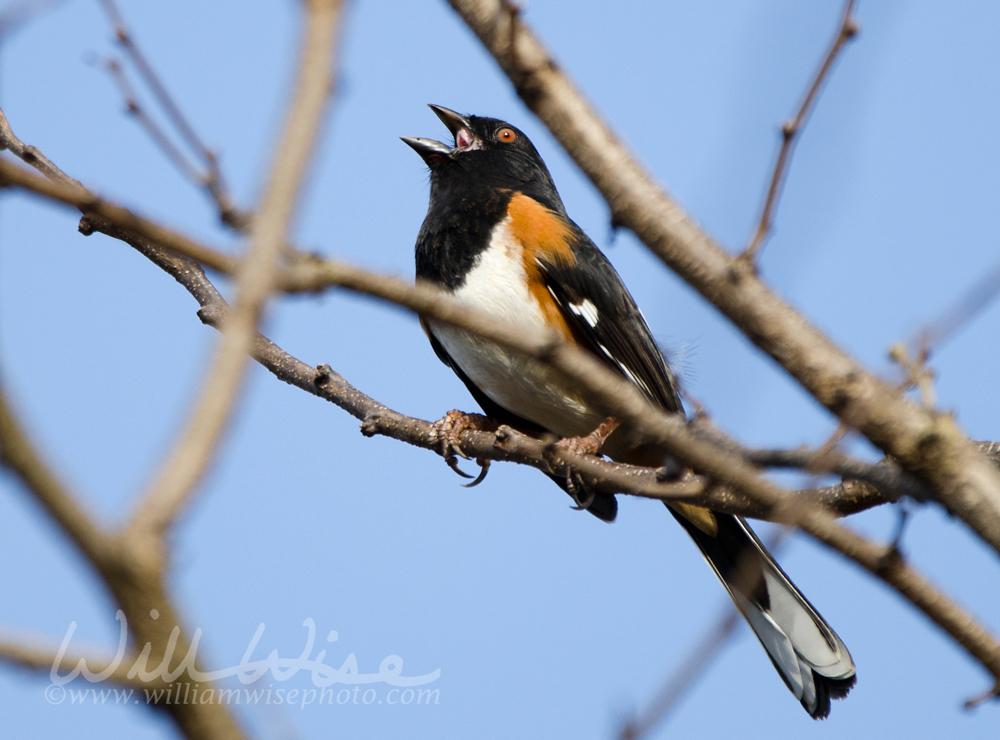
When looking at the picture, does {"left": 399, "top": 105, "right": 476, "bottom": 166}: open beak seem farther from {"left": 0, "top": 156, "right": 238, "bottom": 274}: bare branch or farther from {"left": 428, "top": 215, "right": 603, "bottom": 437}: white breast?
{"left": 0, "top": 156, "right": 238, "bottom": 274}: bare branch

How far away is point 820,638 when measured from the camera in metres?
3.47

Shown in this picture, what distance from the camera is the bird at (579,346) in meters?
3.53

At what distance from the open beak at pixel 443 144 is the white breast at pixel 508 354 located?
812 mm

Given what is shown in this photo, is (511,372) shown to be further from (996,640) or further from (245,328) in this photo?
(245,328)

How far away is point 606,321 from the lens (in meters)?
3.90

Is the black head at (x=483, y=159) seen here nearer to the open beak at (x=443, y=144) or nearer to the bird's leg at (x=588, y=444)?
the open beak at (x=443, y=144)

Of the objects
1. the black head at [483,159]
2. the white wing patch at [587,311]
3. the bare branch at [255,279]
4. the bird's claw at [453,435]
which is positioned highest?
the black head at [483,159]

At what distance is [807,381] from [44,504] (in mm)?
1108

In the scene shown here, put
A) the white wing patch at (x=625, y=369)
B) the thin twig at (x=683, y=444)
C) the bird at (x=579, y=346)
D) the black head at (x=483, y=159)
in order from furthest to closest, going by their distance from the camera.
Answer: the black head at (x=483, y=159)
the white wing patch at (x=625, y=369)
the bird at (x=579, y=346)
the thin twig at (x=683, y=444)

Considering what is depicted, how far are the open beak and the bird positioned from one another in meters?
0.37

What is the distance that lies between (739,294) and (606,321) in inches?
98.8

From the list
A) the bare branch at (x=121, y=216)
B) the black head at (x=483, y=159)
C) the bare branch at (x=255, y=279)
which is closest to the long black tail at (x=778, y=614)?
the black head at (x=483, y=159)

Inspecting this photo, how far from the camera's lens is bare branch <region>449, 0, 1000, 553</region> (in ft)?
4.52

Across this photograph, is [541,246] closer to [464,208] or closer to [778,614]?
[464,208]
